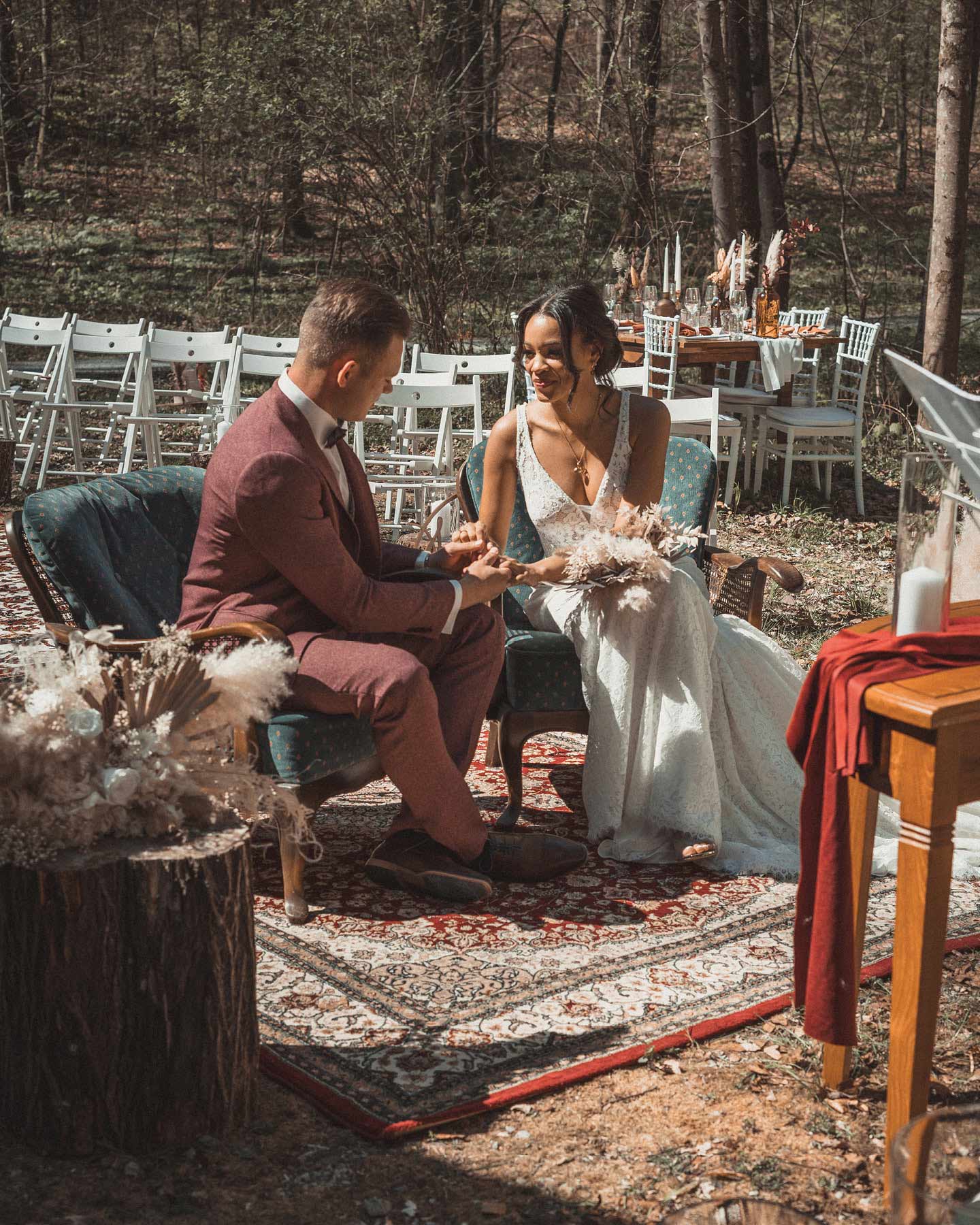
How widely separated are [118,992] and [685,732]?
1894 mm

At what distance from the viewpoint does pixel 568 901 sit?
3268 mm

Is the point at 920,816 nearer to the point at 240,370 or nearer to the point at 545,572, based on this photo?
the point at 545,572

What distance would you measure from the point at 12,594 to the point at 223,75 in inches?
326

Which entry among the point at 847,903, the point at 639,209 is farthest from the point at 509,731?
the point at 639,209

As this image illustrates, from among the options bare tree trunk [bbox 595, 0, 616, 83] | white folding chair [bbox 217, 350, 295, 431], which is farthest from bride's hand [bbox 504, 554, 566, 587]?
bare tree trunk [bbox 595, 0, 616, 83]

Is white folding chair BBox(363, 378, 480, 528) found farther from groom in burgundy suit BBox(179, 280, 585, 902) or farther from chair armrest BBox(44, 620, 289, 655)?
chair armrest BBox(44, 620, 289, 655)

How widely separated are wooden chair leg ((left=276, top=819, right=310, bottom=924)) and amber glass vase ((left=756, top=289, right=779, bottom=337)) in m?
6.50

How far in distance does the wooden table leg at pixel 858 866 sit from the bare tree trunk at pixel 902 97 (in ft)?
68.7

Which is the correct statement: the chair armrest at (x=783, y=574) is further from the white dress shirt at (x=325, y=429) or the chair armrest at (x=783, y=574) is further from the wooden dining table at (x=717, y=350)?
the wooden dining table at (x=717, y=350)

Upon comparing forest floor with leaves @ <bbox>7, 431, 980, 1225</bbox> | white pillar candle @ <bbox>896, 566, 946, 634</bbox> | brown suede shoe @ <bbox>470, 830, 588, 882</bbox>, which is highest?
white pillar candle @ <bbox>896, 566, 946, 634</bbox>

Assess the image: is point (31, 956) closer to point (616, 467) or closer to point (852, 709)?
point (852, 709)

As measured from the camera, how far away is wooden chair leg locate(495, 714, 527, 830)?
3.72m

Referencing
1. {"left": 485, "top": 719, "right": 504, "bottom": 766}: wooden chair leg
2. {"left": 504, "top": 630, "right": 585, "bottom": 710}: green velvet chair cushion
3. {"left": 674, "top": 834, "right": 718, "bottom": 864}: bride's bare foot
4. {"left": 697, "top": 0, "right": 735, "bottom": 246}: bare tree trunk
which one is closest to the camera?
{"left": 674, "top": 834, "right": 718, "bottom": 864}: bride's bare foot

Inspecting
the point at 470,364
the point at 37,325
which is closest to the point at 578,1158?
the point at 470,364
